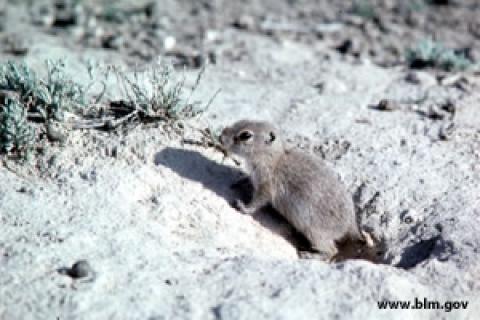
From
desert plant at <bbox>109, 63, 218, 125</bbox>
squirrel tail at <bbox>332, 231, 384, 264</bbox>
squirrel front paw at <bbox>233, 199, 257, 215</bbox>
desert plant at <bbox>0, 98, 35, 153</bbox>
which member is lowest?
squirrel tail at <bbox>332, 231, 384, 264</bbox>

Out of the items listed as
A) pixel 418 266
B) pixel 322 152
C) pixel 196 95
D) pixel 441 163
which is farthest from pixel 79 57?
pixel 418 266

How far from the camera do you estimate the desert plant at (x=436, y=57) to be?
8359 mm

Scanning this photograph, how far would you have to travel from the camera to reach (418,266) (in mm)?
5141

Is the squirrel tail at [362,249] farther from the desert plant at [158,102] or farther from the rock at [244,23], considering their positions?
the rock at [244,23]

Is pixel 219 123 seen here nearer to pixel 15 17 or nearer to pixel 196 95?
pixel 196 95

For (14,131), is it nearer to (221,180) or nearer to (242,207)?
(221,180)

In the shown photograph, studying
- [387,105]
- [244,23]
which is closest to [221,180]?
[387,105]

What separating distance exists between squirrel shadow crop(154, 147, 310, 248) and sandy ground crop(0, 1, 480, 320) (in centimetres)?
2

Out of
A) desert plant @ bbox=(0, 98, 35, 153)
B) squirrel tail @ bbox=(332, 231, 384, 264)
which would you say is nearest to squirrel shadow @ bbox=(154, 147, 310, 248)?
squirrel tail @ bbox=(332, 231, 384, 264)

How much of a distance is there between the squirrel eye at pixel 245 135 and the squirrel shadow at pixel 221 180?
41cm

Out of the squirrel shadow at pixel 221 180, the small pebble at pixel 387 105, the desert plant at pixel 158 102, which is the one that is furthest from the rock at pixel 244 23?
the squirrel shadow at pixel 221 180

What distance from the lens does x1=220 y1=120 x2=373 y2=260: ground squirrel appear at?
18.8 ft

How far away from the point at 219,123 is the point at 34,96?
5.37 ft

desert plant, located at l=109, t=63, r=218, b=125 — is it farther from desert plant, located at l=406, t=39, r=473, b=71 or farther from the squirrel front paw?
desert plant, located at l=406, t=39, r=473, b=71
